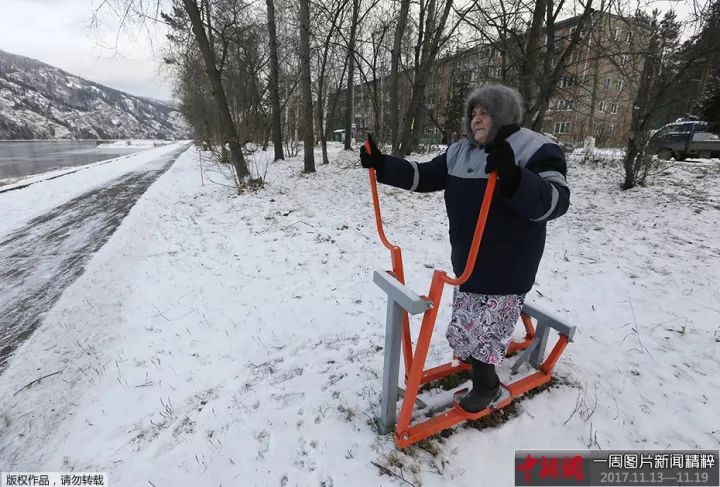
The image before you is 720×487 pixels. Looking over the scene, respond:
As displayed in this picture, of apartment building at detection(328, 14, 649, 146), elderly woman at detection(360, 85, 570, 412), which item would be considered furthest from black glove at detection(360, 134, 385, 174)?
apartment building at detection(328, 14, 649, 146)

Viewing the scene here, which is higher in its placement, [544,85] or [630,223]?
[544,85]

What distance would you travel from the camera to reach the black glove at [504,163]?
130cm

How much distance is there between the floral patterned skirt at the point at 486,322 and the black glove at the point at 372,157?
88 cm

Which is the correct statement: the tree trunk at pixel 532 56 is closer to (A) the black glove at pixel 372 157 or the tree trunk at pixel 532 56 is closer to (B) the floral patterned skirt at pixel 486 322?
(A) the black glove at pixel 372 157

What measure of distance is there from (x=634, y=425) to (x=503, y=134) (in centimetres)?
211

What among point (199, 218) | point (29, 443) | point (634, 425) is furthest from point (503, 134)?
point (199, 218)

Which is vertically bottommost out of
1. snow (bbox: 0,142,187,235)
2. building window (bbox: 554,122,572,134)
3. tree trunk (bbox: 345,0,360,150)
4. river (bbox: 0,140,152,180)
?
snow (bbox: 0,142,187,235)

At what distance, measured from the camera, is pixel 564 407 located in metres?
2.37

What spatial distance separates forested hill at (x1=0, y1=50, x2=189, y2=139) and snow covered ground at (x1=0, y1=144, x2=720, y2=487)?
113 meters

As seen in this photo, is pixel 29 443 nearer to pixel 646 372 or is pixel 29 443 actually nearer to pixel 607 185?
pixel 646 372

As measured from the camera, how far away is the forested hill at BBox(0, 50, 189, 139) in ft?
378

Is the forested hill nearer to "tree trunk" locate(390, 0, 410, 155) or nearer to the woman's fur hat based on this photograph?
"tree trunk" locate(390, 0, 410, 155)

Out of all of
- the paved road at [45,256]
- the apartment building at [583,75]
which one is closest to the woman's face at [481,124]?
the apartment building at [583,75]

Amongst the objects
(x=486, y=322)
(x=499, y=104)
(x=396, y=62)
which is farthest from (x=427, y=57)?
(x=486, y=322)
